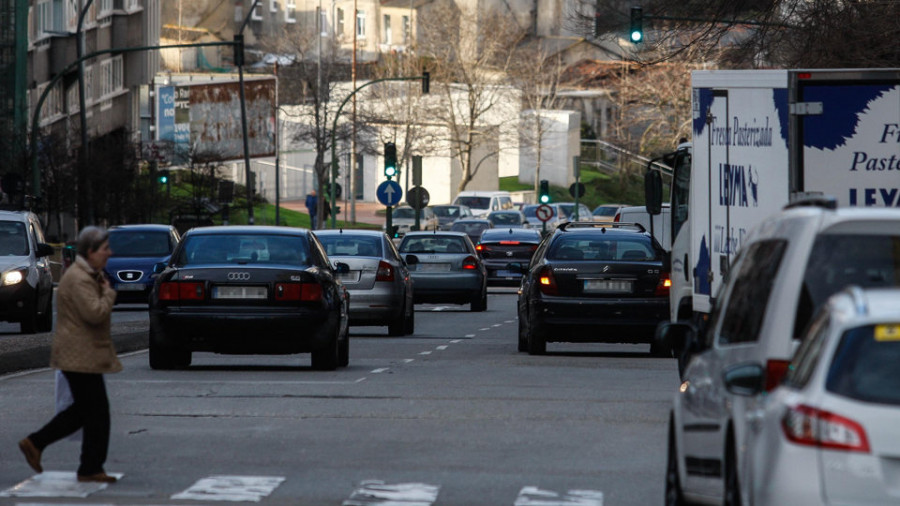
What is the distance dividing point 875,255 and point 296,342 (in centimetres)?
1159

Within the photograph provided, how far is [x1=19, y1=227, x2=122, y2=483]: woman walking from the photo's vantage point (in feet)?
34.3

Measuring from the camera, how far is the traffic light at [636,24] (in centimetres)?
2991

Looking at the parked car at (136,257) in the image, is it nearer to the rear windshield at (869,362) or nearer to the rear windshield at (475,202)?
the rear windshield at (869,362)

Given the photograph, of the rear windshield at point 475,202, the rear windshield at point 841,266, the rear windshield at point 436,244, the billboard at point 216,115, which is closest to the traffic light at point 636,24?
the rear windshield at point 436,244

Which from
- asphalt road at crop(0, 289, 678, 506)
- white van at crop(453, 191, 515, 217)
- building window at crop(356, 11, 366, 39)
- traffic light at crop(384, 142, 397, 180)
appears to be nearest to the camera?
asphalt road at crop(0, 289, 678, 506)

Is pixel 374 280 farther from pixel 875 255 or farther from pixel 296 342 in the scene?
pixel 875 255

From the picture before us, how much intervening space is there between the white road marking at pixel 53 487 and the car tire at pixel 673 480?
3.13 metres

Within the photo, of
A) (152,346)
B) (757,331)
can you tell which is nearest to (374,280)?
(152,346)

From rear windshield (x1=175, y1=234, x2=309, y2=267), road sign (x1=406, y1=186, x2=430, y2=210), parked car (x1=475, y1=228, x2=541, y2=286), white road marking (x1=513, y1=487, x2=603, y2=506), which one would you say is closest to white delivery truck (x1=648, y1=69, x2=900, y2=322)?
rear windshield (x1=175, y1=234, x2=309, y2=267)

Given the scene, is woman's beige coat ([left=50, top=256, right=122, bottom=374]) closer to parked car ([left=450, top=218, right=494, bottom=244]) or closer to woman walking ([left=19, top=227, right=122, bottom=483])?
woman walking ([left=19, top=227, right=122, bottom=483])

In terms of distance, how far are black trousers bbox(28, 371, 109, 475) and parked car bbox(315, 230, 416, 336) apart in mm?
14921

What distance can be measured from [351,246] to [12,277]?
185 inches

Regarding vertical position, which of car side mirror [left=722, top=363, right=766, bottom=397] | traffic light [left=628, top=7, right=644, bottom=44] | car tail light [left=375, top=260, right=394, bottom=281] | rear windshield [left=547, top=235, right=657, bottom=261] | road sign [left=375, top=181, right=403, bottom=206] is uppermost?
traffic light [left=628, top=7, right=644, bottom=44]

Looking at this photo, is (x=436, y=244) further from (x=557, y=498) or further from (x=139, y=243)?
(x=557, y=498)
